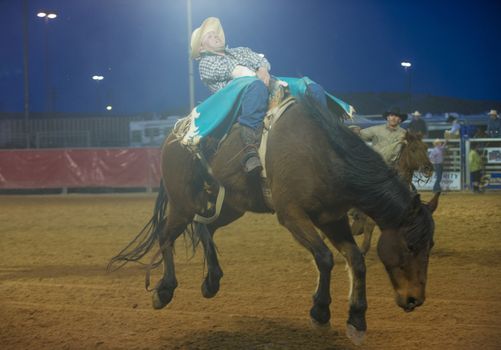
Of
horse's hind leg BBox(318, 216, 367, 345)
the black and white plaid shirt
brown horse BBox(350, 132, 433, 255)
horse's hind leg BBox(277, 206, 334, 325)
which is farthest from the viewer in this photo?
brown horse BBox(350, 132, 433, 255)

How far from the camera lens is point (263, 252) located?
10.4 meters

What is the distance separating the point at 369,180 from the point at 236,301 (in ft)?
7.31

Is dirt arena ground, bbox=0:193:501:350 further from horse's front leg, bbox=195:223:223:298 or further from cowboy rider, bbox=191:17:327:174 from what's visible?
cowboy rider, bbox=191:17:327:174

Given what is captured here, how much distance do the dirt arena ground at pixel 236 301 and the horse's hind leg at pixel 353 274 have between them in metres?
0.13

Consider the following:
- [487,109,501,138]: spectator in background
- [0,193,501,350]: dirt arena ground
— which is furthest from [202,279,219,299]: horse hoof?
[487,109,501,138]: spectator in background

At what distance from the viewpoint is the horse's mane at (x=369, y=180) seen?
5.16 meters

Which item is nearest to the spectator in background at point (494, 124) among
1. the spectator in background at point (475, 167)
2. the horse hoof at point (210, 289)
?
the spectator in background at point (475, 167)

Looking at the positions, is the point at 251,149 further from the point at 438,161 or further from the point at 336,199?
the point at 438,161

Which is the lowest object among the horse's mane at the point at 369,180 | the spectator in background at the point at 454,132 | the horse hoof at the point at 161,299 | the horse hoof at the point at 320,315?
the horse hoof at the point at 161,299

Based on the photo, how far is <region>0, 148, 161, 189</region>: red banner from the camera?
2562 cm

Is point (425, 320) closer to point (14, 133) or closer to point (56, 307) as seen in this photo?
point (56, 307)

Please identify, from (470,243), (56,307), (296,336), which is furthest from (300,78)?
(470,243)

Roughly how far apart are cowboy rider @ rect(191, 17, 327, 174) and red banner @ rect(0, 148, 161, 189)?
19.3 meters

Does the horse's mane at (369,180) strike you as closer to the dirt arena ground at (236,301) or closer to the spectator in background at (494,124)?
the dirt arena ground at (236,301)
